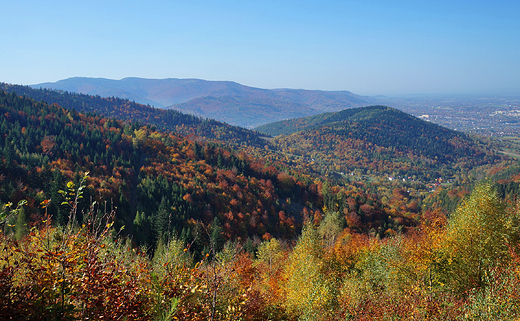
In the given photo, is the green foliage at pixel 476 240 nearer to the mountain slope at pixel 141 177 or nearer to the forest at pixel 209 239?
the forest at pixel 209 239

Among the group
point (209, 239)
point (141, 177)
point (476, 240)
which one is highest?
point (209, 239)

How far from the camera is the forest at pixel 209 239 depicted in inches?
267

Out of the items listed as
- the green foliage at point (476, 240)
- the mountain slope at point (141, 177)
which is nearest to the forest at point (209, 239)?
the green foliage at point (476, 240)

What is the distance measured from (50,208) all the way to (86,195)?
11270mm

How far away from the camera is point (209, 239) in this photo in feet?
40.4

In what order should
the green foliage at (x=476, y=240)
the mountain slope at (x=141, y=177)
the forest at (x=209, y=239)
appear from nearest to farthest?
the forest at (x=209, y=239), the green foliage at (x=476, y=240), the mountain slope at (x=141, y=177)

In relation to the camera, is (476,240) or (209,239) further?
(476,240)

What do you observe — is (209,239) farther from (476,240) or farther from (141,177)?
(141,177)

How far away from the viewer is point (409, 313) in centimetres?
1335

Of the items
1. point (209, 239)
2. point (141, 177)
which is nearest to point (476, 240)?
point (209, 239)

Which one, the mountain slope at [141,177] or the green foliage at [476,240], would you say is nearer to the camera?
the green foliage at [476,240]

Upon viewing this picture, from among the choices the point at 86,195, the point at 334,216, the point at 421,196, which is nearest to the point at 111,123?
the point at 86,195

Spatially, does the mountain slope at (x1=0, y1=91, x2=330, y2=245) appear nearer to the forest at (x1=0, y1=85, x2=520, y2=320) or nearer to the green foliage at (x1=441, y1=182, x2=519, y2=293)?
the forest at (x1=0, y1=85, x2=520, y2=320)

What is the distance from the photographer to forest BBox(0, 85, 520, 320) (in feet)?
22.2
